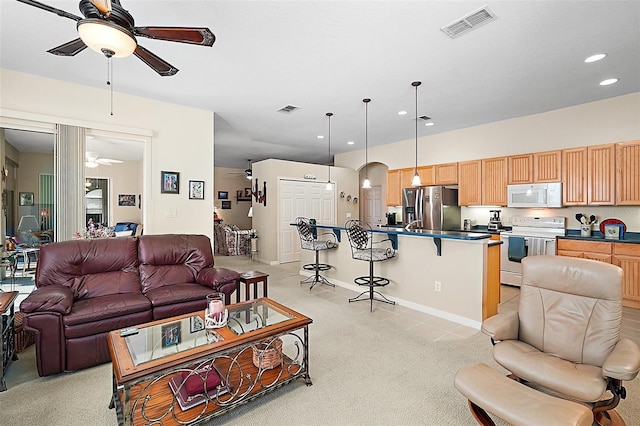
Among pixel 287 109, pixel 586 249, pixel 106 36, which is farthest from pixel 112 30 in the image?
pixel 586 249

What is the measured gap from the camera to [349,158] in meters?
8.63

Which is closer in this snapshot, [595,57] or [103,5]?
[103,5]

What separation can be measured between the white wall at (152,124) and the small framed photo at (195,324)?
2.59 meters

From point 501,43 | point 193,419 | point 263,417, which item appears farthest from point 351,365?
point 501,43

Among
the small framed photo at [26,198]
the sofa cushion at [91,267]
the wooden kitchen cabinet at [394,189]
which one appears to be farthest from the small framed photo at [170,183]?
the wooden kitchen cabinet at [394,189]

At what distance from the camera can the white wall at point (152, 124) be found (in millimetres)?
3660

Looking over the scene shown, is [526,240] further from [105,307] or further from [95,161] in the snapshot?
[95,161]

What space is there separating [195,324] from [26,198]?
3351 mm

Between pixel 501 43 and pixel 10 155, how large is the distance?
5.69 metres

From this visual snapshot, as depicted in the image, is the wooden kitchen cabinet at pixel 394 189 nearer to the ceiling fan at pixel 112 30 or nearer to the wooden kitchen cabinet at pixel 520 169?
the wooden kitchen cabinet at pixel 520 169

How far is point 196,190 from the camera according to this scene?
4.91m

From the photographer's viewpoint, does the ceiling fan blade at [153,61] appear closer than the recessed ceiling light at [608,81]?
Yes

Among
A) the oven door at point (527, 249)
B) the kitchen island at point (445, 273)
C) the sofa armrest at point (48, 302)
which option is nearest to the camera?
the sofa armrest at point (48, 302)

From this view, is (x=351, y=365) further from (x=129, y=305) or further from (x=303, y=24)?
(x=303, y=24)
